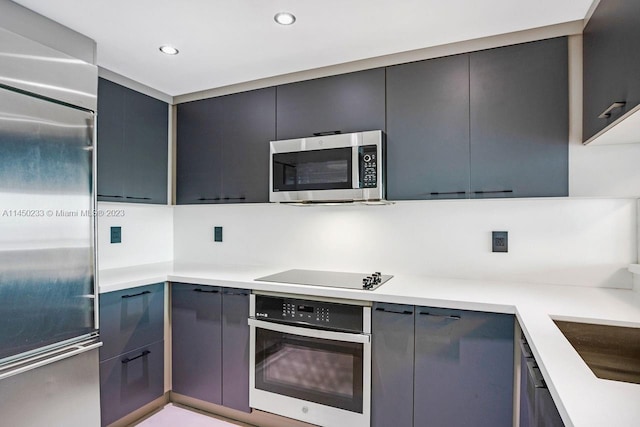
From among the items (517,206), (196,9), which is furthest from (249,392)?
(196,9)

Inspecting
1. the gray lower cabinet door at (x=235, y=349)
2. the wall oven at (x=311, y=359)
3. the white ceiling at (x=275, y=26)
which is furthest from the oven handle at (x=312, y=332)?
the white ceiling at (x=275, y=26)

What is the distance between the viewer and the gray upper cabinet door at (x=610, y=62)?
3.93 ft

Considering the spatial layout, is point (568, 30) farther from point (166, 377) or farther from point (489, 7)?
point (166, 377)

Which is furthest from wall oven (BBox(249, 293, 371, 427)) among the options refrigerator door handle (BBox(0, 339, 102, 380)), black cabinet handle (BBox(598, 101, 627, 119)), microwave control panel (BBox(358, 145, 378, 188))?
black cabinet handle (BBox(598, 101, 627, 119))

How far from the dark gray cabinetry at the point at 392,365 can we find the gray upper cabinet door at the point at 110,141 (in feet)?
5.85

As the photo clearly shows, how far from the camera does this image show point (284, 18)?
1.71 metres

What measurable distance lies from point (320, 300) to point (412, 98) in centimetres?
124

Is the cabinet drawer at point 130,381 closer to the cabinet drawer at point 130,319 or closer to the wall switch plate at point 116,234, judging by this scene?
the cabinet drawer at point 130,319

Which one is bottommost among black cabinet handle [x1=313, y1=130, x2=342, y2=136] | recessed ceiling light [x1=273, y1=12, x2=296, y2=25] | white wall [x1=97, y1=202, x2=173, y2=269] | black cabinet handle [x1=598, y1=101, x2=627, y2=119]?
white wall [x1=97, y1=202, x2=173, y2=269]

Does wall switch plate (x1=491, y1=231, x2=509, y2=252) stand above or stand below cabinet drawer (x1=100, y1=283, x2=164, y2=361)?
above

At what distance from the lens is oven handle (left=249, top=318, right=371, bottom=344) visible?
179 centimetres

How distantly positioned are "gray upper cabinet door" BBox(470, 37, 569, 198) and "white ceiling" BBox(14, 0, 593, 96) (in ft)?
0.48

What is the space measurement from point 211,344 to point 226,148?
52.1 inches

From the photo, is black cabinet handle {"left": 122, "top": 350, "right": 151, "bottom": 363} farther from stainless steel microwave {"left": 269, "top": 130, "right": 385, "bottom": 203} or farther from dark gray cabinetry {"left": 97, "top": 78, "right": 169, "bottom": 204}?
stainless steel microwave {"left": 269, "top": 130, "right": 385, "bottom": 203}
